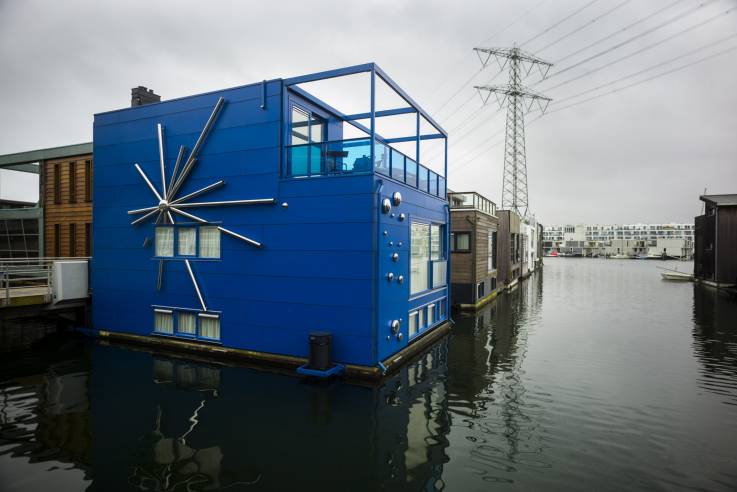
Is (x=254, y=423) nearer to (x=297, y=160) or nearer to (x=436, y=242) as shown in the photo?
(x=297, y=160)

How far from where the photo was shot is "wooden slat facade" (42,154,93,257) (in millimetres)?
20109

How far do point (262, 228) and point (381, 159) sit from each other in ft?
13.5

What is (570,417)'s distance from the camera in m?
8.15

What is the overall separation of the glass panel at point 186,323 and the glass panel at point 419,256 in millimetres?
7416

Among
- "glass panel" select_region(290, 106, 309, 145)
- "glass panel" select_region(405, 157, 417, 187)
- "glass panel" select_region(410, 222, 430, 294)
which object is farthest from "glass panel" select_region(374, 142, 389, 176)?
"glass panel" select_region(290, 106, 309, 145)

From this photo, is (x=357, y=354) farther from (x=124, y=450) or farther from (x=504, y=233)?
(x=504, y=233)

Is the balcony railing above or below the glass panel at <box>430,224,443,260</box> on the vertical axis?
above

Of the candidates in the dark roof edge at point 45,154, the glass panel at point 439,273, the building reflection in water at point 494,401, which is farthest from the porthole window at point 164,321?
the dark roof edge at point 45,154

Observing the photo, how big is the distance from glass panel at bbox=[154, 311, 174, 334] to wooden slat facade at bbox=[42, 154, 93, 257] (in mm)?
9881

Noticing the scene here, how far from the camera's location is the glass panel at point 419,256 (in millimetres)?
13133

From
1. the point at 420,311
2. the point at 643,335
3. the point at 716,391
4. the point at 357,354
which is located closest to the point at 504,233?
the point at 643,335

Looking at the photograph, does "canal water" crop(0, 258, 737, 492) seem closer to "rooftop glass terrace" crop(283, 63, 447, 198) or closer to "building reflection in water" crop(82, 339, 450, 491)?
"building reflection in water" crop(82, 339, 450, 491)

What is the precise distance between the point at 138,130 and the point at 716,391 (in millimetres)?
19374

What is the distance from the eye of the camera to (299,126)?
12.1 m
